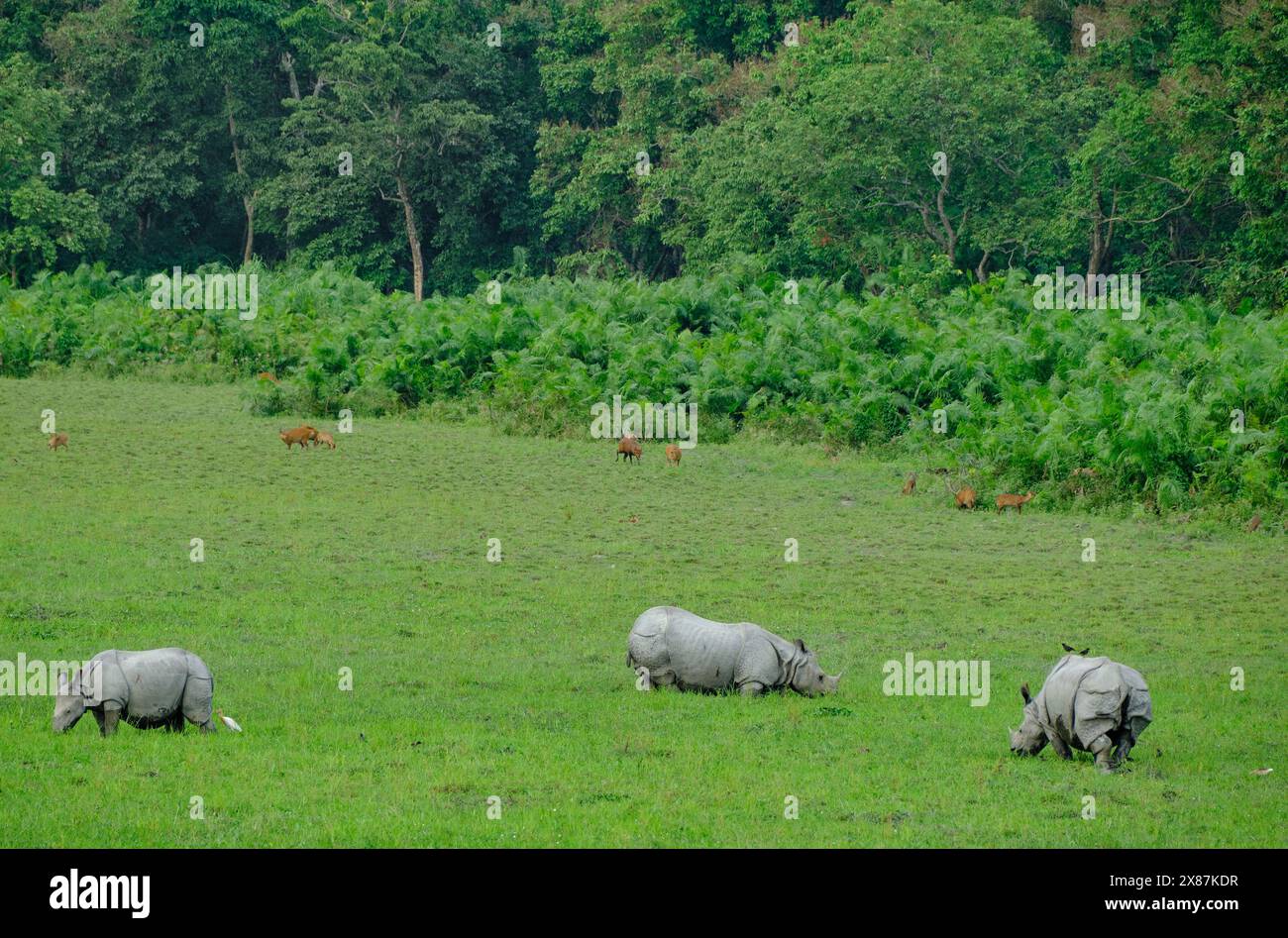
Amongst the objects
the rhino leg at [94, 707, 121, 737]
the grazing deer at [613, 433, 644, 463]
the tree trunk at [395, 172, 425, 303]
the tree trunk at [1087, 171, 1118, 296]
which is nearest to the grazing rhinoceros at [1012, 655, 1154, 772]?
the rhino leg at [94, 707, 121, 737]

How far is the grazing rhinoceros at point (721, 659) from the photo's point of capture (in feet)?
35.9

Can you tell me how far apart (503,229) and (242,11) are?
37.8 ft

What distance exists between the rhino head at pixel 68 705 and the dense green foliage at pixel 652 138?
A: 2908 centimetres

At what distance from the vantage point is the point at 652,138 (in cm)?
5016

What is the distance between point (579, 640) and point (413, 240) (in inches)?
1709

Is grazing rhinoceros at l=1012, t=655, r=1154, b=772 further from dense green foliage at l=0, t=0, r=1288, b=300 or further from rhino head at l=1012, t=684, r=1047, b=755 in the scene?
dense green foliage at l=0, t=0, r=1288, b=300

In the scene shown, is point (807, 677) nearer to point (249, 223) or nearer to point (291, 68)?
point (249, 223)

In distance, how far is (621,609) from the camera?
1399 centimetres

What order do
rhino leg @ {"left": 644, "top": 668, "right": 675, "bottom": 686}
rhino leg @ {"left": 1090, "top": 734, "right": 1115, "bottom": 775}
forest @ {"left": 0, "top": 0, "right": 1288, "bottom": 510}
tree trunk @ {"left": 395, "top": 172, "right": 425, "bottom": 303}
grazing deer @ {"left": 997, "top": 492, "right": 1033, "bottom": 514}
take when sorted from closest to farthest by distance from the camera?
1. rhino leg @ {"left": 1090, "top": 734, "right": 1115, "bottom": 775}
2. rhino leg @ {"left": 644, "top": 668, "right": 675, "bottom": 686}
3. grazing deer @ {"left": 997, "top": 492, "right": 1033, "bottom": 514}
4. forest @ {"left": 0, "top": 0, "right": 1288, "bottom": 510}
5. tree trunk @ {"left": 395, "top": 172, "right": 425, "bottom": 303}

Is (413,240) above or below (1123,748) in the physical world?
above

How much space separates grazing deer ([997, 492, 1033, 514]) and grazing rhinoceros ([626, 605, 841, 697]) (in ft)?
29.8

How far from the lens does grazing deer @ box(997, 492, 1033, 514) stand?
19547 millimetres

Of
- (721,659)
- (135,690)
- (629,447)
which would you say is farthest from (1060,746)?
(629,447)

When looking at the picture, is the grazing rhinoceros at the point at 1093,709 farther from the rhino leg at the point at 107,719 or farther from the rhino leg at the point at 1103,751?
the rhino leg at the point at 107,719
